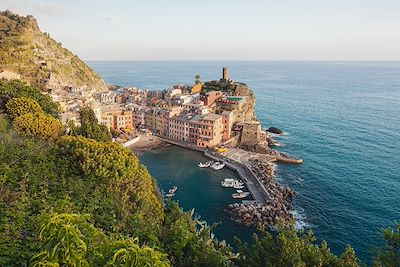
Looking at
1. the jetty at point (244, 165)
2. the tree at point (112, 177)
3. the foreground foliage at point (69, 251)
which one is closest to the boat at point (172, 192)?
the jetty at point (244, 165)

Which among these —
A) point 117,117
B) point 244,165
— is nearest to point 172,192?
point 244,165

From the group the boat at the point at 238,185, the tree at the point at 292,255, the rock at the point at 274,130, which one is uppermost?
the tree at the point at 292,255

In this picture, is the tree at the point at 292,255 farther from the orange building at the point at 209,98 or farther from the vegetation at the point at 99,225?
the orange building at the point at 209,98

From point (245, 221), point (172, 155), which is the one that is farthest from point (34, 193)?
point (172, 155)

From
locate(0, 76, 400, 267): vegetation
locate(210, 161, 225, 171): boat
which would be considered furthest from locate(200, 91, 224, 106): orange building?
locate(0, 76, 400, 267): vegetation

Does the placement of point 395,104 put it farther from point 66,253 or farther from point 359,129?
point 66,253

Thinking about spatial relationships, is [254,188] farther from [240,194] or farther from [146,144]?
[146,144]
